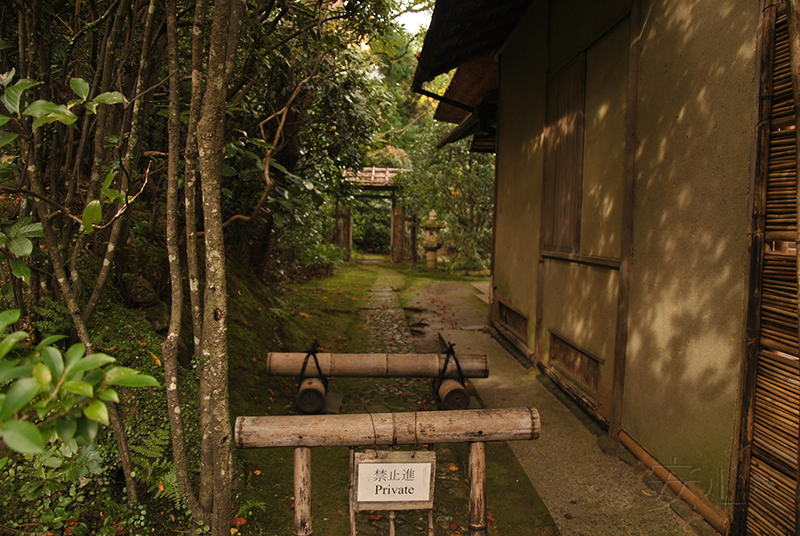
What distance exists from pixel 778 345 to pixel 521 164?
14.0ft

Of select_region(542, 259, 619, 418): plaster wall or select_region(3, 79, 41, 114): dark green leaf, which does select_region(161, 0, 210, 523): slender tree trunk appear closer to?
select_region(3, 79, 41, 114): dark green leaf

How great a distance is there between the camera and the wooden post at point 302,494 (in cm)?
212

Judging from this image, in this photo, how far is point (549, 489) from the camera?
289cm

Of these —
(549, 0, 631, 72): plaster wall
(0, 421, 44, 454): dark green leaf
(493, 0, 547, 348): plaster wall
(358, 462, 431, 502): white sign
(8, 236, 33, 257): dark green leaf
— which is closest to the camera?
(0, 421, 44, 454): dark green leaf

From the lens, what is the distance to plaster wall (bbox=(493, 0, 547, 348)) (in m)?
5.17

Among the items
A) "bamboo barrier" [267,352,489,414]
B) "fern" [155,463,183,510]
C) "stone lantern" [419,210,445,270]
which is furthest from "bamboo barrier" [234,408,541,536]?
"stone lantern" [419,210,445,270]

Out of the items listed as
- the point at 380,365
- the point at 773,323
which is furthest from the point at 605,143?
the point at 380,365

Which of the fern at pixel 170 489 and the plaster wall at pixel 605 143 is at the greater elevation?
the plaster wall at pixel 605 143

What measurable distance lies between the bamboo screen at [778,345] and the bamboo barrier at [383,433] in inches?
38.3

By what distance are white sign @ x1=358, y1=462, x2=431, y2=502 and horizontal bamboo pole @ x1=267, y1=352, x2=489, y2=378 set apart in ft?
5.80

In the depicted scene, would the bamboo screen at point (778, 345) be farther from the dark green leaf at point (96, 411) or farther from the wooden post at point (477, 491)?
the dark green leaf at point (96, 411)

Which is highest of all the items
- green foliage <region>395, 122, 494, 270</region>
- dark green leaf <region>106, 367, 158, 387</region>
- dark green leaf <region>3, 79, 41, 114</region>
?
green foliage <region>395, 122, 494, 270</region>

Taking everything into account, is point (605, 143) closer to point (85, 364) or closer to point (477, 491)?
point (477, 491)


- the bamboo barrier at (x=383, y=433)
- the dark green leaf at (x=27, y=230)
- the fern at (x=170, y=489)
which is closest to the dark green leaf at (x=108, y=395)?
the dark green leaf at (x=27, y=230)
